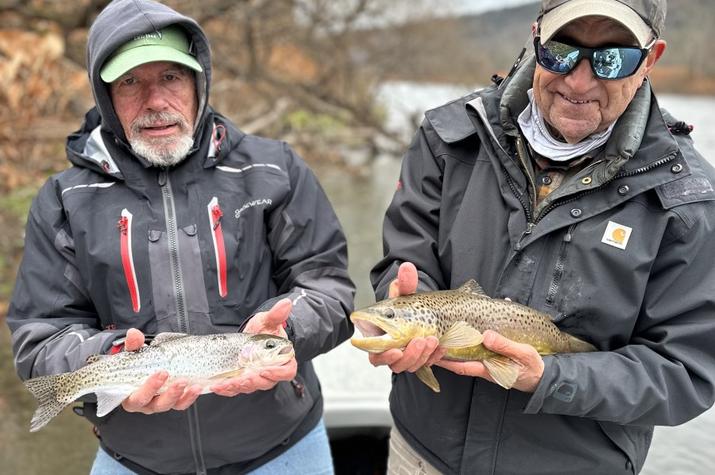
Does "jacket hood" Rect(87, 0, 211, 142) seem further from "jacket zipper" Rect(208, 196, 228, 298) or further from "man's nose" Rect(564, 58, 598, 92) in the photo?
"man's nose" Rect(564, 58, 598, 92)

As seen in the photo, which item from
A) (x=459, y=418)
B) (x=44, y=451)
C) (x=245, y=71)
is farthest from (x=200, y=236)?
(x=245, y=71)

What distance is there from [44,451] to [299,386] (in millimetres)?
3000

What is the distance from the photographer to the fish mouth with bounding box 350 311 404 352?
2.16 metres

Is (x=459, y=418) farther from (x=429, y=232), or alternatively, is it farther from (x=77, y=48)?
(x=77, y=48)

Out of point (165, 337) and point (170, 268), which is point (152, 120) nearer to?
point (170, 268)

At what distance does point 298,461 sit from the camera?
114 inches

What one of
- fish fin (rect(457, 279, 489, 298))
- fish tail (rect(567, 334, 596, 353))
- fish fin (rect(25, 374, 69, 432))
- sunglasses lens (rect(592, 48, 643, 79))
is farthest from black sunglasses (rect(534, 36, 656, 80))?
fish fin (rect(25, 374, 69, 432))

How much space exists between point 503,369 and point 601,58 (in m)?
1.09

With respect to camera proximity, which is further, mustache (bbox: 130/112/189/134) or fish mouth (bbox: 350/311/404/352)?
mustache (bbox: 130/112/189/134)

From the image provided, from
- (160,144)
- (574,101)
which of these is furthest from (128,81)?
(574,101)

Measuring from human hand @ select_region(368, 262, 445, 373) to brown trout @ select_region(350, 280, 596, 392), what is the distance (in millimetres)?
29

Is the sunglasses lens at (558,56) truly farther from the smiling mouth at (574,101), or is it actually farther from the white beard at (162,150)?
the white beard at (162,150)

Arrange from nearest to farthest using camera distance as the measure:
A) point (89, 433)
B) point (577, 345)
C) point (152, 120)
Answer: point (577, 345), point (152, 120), point (89, 433)

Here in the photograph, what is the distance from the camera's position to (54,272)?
8.67ft
